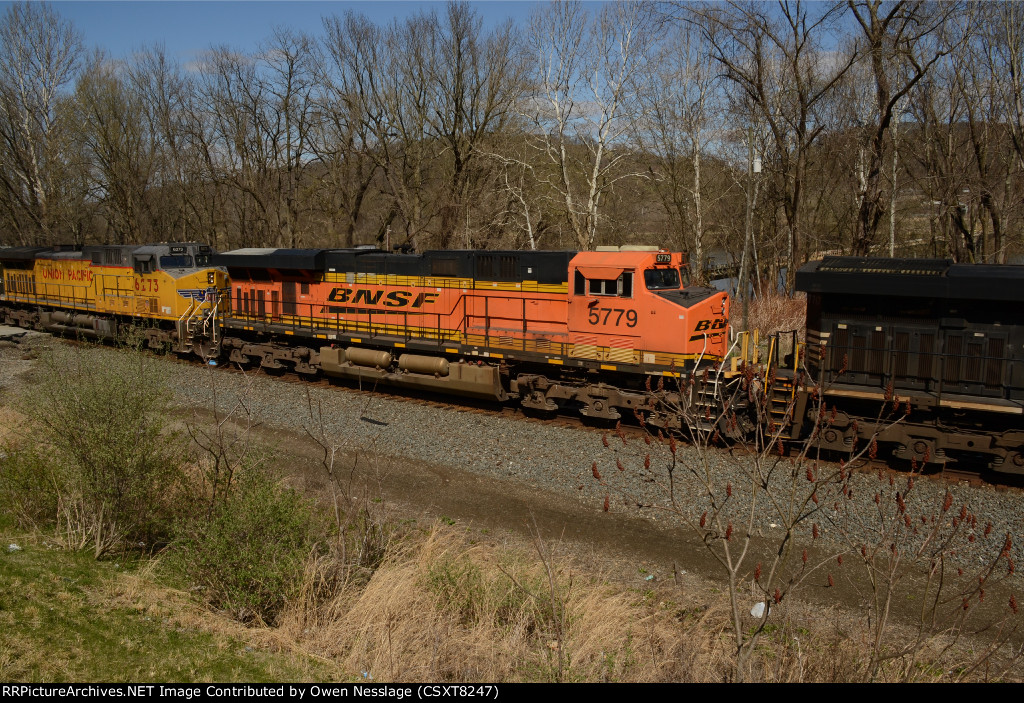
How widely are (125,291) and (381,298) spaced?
11.3m

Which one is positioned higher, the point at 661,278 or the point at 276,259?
the point at 276,259

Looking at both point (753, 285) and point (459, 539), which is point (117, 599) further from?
point (753, 285)

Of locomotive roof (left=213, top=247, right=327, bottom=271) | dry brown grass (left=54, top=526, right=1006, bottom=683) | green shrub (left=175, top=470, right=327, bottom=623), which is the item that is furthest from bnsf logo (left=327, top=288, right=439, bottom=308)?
green shrub (left=175, top=470, right=327, bottom=623)

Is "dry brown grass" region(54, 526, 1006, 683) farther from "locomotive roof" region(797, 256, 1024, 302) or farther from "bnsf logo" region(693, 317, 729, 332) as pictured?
"bnsf logo" region(693, 317, 729, 332)

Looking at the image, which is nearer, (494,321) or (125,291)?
(494,321)

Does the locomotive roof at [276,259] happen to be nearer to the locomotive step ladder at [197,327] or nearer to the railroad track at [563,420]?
the locomotive step ladder at [197,327]

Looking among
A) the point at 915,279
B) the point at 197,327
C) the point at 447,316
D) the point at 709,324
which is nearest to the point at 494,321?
the point at 447,316

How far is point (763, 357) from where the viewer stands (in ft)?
56.0

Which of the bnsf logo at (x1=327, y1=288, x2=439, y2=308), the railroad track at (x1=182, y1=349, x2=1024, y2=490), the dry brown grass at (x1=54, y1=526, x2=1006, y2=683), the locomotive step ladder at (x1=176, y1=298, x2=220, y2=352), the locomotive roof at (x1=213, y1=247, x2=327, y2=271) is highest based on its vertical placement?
the locomotive roof at (x1=213, y1=247, x2=327, y2=271)

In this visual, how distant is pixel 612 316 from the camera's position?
44.7 feet

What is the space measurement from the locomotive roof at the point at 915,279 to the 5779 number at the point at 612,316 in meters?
3.09

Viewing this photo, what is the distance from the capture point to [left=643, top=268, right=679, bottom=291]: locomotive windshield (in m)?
13.3

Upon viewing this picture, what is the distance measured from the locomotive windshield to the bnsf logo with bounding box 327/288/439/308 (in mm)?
5390

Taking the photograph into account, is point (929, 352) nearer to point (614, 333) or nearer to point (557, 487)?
point (614, 333)
